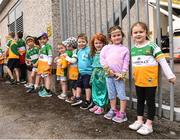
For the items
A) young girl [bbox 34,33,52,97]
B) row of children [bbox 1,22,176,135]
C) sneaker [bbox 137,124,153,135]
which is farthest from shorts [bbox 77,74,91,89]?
sneaker [bbox 137,124,153,135]

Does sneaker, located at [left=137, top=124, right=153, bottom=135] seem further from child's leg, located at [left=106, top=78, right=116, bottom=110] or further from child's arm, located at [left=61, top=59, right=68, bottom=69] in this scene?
child's arm, located at [left=61, top=59, right=68, bottom=69]

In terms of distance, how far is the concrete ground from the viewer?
423 centimetres

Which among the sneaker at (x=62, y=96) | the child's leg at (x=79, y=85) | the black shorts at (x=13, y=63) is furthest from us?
the black shorts at (x=13, y=63)

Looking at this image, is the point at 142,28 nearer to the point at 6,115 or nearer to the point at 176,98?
the point at 176,98

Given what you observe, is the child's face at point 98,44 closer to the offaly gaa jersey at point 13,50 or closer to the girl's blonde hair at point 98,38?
the girl's blonde hair at point 98,38

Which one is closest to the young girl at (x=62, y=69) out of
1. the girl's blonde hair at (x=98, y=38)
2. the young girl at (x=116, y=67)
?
the girl's blonde hair at (x=98, y=38)

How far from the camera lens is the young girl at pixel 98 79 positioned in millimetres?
5316

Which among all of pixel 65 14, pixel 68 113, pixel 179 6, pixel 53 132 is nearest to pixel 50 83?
pixel 65 14

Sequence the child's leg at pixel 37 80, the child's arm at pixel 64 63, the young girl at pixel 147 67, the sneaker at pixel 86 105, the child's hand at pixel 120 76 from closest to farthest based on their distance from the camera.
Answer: the young girl at pixel 147 67, the child's hand at pixel 120 76, the sneaker at pixel 86 105, the child's arm at pixel 64 63, the child's leg at pixel 37 80

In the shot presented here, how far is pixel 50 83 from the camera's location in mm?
7375

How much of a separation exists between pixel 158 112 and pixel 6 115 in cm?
258

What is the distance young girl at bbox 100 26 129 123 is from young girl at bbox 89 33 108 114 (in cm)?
29

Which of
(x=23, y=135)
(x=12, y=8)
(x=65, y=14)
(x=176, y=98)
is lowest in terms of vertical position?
(x=23, y=135)

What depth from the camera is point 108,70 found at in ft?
16.0
